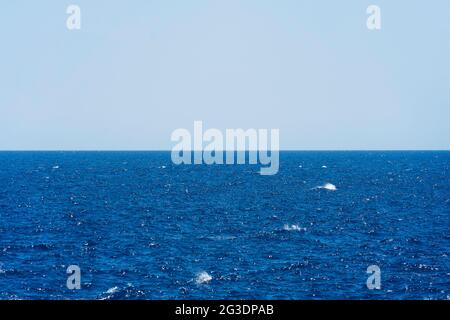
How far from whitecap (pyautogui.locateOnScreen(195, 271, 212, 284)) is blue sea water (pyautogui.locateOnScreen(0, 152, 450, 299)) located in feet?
0.31

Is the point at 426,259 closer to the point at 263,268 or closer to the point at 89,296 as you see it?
the point at 263,268

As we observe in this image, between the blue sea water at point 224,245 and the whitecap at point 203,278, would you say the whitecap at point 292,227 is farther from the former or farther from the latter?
the whitecap at point 203,278

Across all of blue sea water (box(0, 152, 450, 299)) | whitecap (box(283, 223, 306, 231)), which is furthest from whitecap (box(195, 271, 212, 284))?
whitecap (box(283, 223, 306, 231))

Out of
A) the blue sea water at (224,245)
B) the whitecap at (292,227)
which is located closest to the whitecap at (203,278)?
the blue sea water at (224,245)

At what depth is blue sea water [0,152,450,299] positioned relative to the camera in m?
40.9

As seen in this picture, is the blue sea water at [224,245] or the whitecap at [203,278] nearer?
the blue sea water at [224,245]

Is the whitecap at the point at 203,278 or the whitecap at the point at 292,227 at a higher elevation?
the whitecap at the point at 203,278

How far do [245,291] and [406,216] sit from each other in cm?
4669

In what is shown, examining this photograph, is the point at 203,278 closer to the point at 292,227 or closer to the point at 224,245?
the point at 224,245

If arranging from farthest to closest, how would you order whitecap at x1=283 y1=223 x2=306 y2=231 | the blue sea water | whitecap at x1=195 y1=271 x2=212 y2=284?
whitecap at x1=283 y1=223 x2=306 y2=231 < whitecap at x1=195 y1=271 x2=212 y2=284 < the blue sea water

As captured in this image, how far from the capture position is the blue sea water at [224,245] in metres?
40.9

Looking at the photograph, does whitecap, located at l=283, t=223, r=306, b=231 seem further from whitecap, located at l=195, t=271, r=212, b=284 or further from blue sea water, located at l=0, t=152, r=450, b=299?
whitecap, located at l=195, t=271, r=212, b=284

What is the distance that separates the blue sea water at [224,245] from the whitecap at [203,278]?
0.09m
